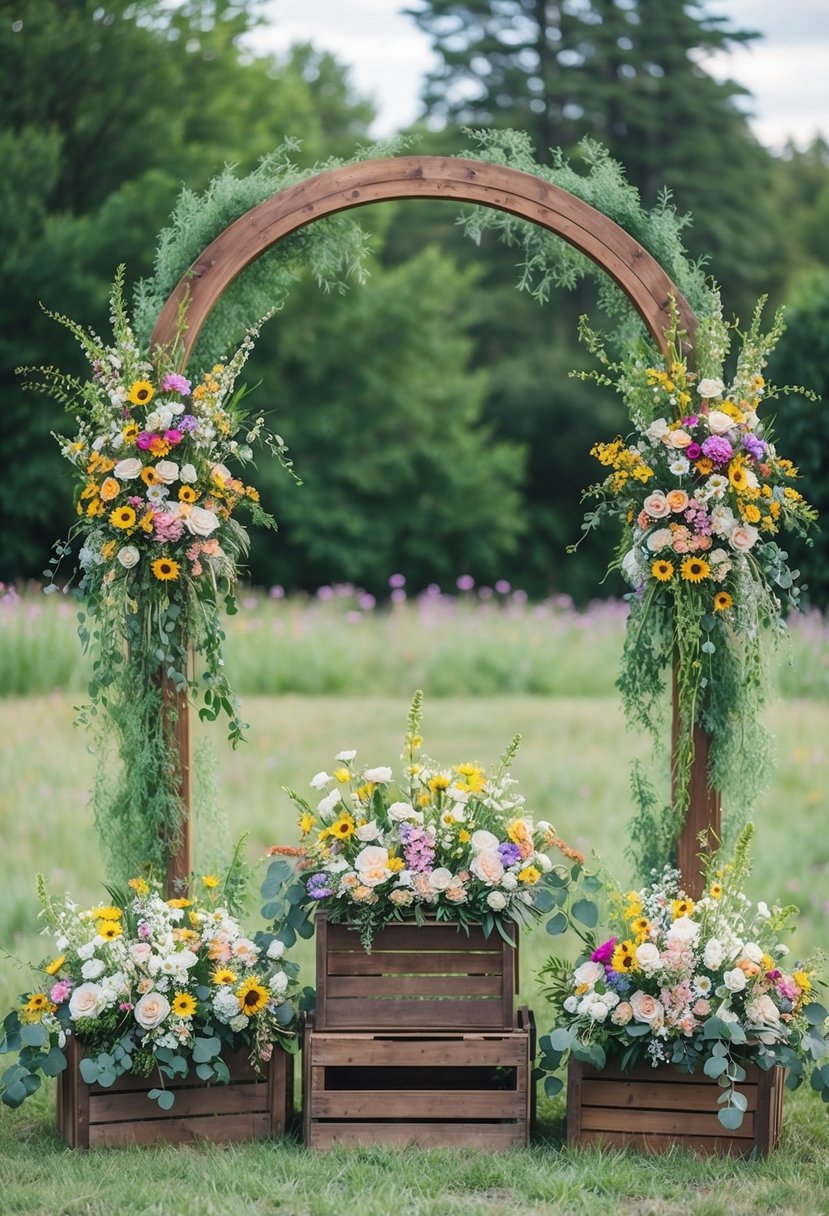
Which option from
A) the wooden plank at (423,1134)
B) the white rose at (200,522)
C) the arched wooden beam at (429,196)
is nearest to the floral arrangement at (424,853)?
the wooden plank at (423,1134)

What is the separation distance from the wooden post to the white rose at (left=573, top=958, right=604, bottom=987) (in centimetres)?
109

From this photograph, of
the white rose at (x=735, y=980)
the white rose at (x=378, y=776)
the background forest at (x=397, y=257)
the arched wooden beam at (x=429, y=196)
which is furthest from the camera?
the background forest at (x=397, y=257)

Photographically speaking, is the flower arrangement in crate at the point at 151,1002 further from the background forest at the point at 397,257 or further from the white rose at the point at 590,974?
the background forest at the point at 397,257

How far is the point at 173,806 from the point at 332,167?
178 centimetres

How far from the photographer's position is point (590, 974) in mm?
3176

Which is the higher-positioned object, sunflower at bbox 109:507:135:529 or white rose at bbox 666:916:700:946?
sunflower at bbox 109:507:135:529

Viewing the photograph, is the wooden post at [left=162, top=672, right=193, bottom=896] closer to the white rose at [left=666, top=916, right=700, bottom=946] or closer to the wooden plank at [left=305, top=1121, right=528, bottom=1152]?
the wooden plank at [left=305, top=1121, right=528, bottom=1152]

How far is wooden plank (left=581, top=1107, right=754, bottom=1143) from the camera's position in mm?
3123

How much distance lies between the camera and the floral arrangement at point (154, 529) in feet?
11.0

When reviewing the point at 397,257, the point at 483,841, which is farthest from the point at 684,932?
the point at 397,257

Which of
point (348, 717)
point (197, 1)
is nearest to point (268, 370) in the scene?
→ point (197, 1)

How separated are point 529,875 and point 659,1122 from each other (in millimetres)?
656

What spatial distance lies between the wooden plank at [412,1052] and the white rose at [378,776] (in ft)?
2.01

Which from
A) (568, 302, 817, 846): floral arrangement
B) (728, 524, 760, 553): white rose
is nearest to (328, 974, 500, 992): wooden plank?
(568, 302, 817, 846): floral arrangement
